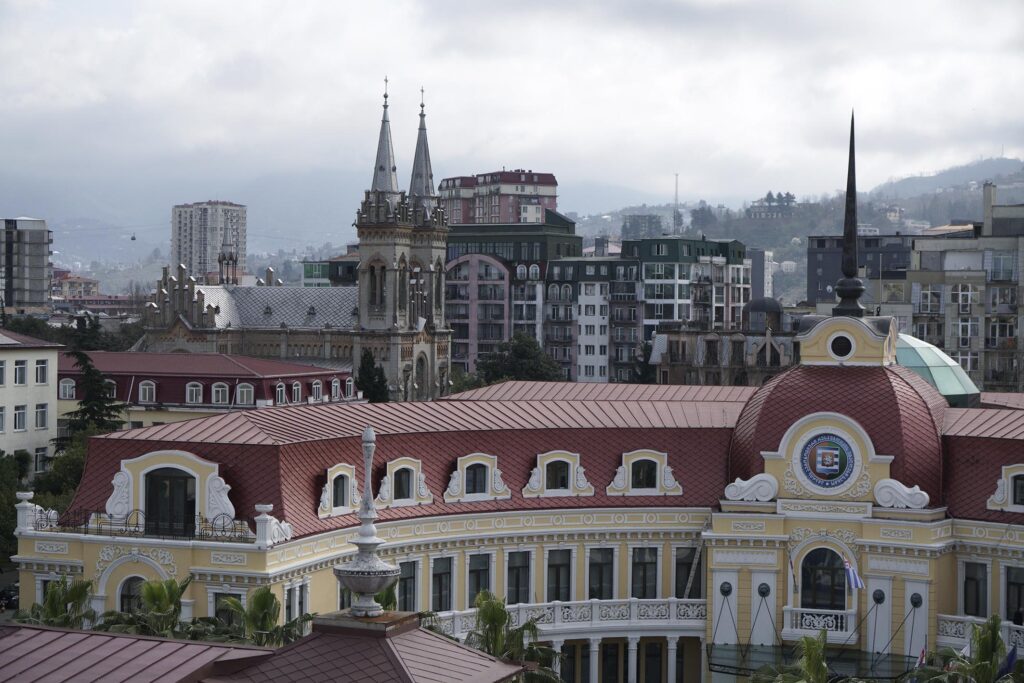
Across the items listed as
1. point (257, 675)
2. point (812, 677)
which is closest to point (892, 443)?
point (812, 677)

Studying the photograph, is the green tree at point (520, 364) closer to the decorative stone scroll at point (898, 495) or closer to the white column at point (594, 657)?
the white column at point (594, 657)

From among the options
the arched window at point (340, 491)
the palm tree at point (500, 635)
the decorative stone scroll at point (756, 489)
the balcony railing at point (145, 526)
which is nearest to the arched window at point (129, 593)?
the balcony railing at point (145, 526)

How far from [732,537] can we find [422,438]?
11472 millimetres

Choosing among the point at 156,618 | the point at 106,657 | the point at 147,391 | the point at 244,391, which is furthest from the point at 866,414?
the point at 147,391

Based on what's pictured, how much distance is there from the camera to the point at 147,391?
430ft

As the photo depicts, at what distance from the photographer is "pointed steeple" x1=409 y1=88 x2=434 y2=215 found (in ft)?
620

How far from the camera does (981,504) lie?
61.9 meters

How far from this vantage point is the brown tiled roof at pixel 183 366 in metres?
130

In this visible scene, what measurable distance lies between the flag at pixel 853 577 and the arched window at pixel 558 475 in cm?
1063

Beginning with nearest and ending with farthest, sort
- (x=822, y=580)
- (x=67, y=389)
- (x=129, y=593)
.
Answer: (x=129, y=593) → (x=822, y=580) → (x=67, y=389)

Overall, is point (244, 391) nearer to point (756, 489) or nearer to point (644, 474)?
point (644, 474)

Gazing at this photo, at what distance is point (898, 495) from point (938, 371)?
727 inches

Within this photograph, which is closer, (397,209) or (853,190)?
(853,190)

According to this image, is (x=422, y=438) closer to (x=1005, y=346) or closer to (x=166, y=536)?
(x=166, y=536)
